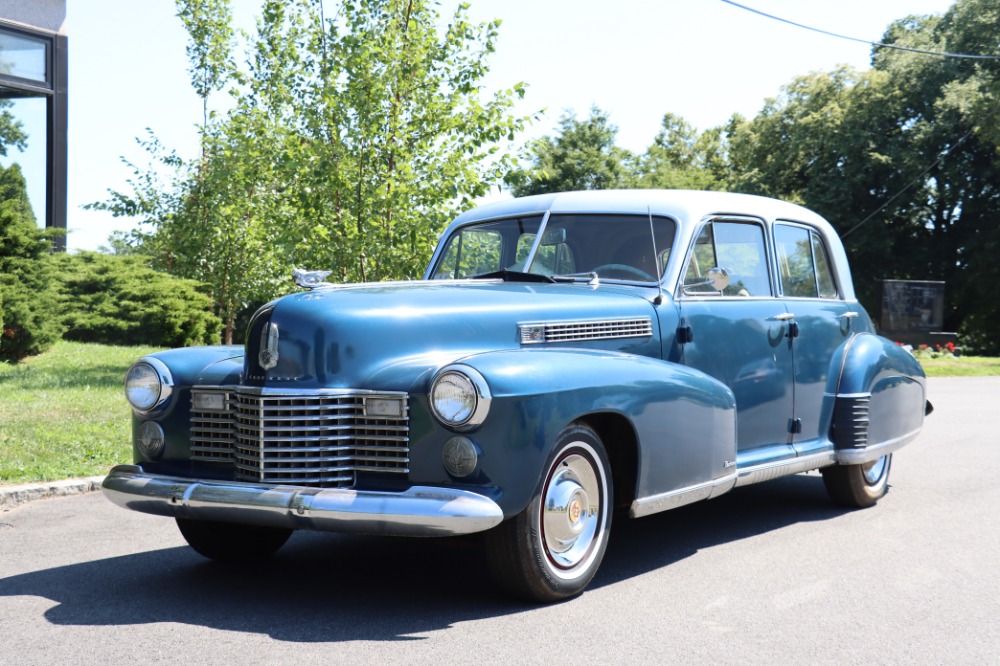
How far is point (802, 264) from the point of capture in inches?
292

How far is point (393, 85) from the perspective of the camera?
1324 cm

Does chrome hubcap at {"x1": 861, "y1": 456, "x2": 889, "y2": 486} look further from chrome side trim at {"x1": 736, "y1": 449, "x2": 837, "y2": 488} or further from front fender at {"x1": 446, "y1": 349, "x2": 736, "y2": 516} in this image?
front fender at {"x1": 446, "y1": 349, "x2": 736, "y2": 516}

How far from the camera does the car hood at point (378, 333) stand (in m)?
4.84

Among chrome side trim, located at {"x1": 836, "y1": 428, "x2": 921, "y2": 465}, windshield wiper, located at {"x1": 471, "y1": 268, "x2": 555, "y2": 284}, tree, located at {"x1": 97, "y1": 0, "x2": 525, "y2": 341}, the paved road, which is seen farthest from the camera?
tree, located at {"x1": 97, "y1": 0, "x2": 525, "y2": 341}

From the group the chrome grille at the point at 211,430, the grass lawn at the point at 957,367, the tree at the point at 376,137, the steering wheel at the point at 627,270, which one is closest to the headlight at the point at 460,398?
the chrome grille at the point at 211,430

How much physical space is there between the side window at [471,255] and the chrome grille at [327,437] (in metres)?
2.06

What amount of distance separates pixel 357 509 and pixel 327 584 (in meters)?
Answer: 1.06

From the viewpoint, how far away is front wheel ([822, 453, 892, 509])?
742cm

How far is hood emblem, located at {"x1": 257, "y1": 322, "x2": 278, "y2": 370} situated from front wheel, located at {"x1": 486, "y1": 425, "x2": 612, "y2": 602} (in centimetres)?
122

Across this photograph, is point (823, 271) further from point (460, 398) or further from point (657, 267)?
point (460, 398)

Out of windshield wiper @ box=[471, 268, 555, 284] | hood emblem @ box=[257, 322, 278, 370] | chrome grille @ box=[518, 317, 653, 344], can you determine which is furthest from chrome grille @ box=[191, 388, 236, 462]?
windshield wiper @ box=[471, 268, 555, 284]

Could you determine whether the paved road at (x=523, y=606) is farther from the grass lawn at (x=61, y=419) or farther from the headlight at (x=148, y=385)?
the grass lawn at (x=61, y=419)

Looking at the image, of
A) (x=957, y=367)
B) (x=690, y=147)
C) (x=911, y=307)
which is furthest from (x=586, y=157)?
(x=957, y=367)

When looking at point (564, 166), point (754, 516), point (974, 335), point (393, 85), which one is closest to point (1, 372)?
point (393, 85)
